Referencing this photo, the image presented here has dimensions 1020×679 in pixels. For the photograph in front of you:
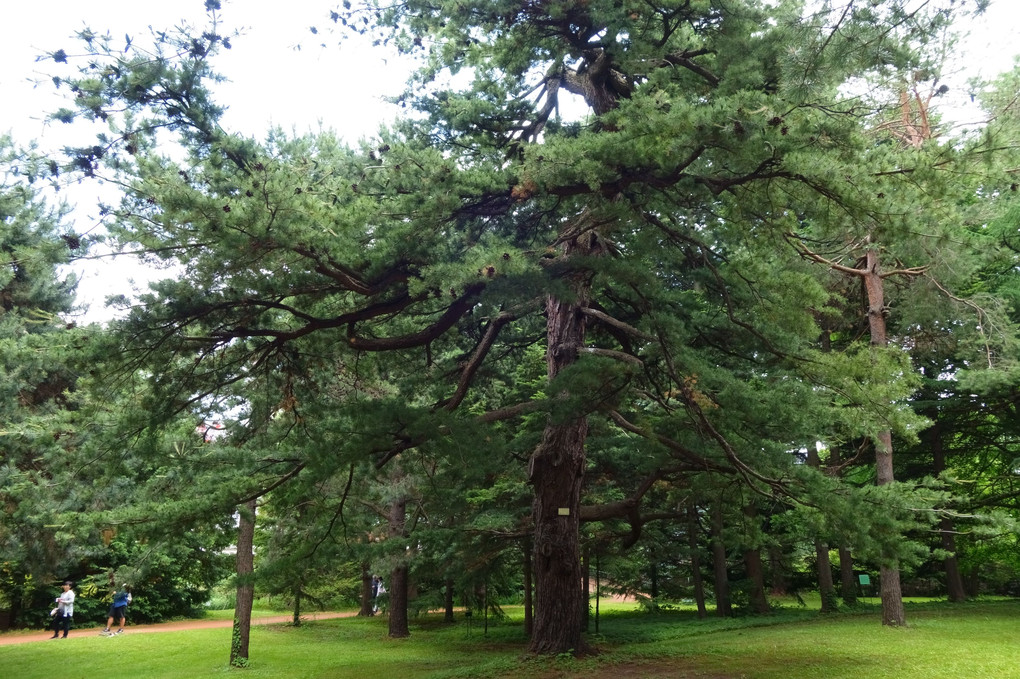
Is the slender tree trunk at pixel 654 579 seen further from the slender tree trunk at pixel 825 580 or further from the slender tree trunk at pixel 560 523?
the slender tree trunk at pixel 560 523

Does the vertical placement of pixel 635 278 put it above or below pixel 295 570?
above

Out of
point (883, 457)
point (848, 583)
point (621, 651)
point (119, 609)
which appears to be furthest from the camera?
point (848, 583)

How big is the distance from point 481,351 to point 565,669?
12.7ft

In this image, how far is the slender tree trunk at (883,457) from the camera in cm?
1198

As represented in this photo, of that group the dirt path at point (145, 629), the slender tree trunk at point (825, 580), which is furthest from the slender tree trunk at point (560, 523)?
the dirt path at point (145, 629)

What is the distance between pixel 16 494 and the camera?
9484mm

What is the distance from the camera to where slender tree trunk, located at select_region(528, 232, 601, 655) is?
845 centimetres

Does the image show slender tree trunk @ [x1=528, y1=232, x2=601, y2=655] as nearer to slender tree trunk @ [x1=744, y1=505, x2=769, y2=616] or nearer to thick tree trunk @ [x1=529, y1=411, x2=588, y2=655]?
thick tree trunk @ [x1=529, y1=411, x2=588, y2=655]

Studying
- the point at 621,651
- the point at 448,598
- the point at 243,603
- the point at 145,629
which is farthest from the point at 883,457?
the point at 145,629

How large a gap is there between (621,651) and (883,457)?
22.2 ft

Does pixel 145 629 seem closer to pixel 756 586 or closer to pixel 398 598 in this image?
pixel 398 598

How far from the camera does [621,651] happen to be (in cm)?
945

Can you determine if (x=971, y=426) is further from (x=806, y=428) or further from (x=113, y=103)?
(x=113, y=103)

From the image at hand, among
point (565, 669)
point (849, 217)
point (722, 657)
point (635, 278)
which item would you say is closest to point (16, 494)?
point (565, 669)
